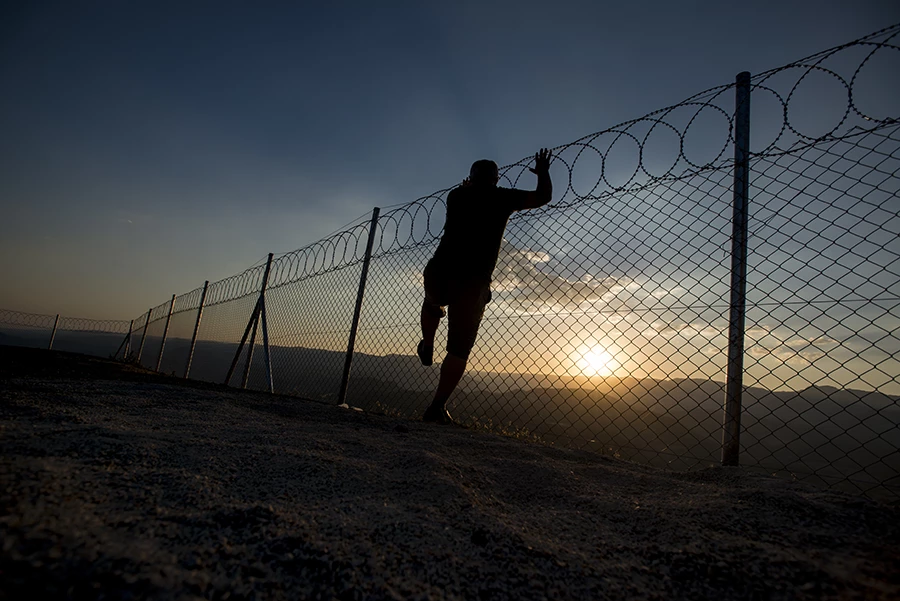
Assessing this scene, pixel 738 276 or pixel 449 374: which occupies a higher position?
pixel 738 276

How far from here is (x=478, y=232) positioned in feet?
9.32

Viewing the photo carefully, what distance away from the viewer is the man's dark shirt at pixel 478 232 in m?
2.83

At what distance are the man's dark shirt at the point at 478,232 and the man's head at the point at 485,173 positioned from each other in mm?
122

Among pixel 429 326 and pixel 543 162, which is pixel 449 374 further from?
pixel 543 162

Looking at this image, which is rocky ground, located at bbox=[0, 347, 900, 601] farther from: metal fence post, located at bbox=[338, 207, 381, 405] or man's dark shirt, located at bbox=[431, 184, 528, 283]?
metal fence post, located at bbox=[338, 207, 381, 405]

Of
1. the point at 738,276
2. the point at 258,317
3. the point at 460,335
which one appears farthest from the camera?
the point at 258,317

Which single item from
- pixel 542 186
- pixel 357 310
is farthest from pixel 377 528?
pixel 357 310

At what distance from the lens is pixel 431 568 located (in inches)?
31.5

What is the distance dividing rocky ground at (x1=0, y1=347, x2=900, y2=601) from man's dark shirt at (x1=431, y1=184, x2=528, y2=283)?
4.88ft

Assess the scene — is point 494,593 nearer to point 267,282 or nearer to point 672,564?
point 672,564

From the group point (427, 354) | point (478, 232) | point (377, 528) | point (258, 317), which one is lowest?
point (377, 528)

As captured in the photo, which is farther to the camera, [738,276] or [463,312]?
[463,312]

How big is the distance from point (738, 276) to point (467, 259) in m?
1.57

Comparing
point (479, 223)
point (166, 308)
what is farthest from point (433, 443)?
point (166, 308)
